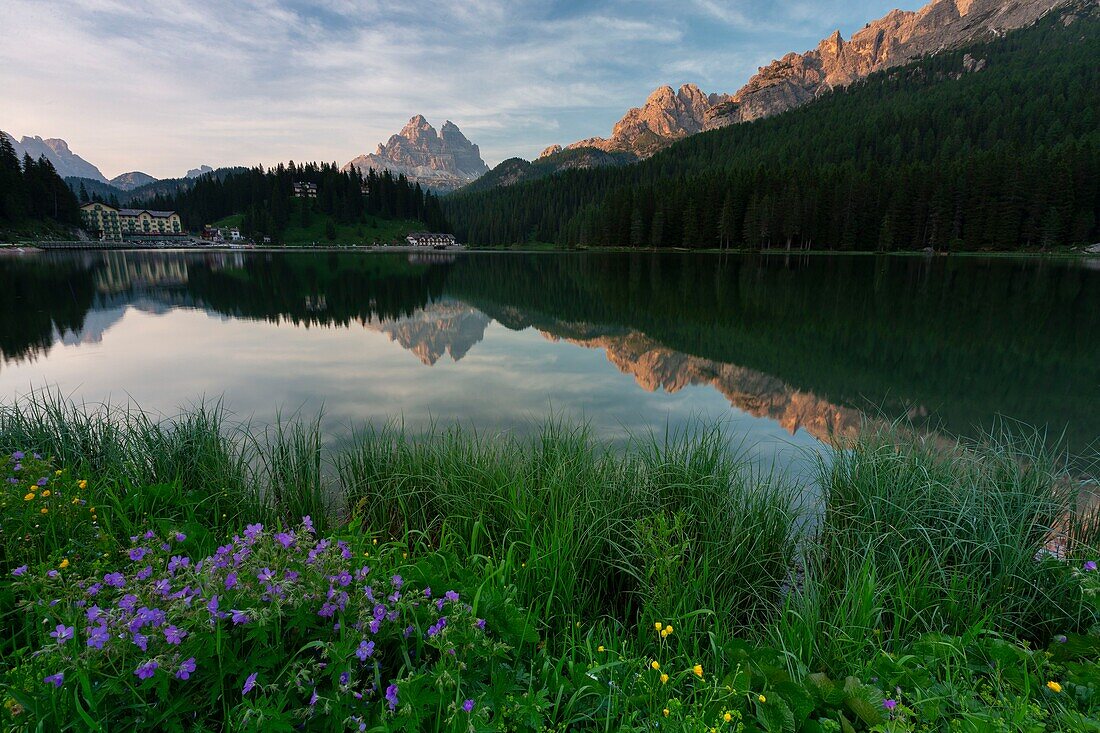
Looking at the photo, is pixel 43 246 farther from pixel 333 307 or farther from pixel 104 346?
pixel 104 346

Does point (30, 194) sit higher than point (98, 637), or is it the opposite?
point (30, 194)

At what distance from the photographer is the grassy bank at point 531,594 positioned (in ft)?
8.15

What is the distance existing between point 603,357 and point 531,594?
551 inches

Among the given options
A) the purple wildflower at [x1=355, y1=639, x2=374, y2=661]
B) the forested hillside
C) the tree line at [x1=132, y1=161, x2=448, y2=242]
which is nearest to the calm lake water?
the purple wildflower at [x1=355, y1=639, x2=374, y2=661]

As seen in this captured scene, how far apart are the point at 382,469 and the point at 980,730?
6.32m

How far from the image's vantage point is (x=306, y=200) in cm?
16138

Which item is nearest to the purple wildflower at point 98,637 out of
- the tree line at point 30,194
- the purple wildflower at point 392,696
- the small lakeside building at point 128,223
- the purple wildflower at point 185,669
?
the purple wildflower at point 185,669

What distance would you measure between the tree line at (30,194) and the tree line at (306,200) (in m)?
42.1

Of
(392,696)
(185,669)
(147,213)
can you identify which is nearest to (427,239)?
(147,213)

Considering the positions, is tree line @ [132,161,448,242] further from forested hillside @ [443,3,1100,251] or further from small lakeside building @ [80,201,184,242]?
forested hillside @ [443,3,1100,251]

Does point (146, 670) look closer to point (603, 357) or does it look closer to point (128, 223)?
point (603, 357)

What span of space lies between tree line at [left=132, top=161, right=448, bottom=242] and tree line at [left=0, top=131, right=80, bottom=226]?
42.1 meters

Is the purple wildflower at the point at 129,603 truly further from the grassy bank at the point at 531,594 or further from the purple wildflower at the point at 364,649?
the purple wildflower at the point at 364,649

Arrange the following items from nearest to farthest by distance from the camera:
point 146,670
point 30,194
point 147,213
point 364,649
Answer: point 146,670 < point 364,649 < point 30,194 < point 147,213
